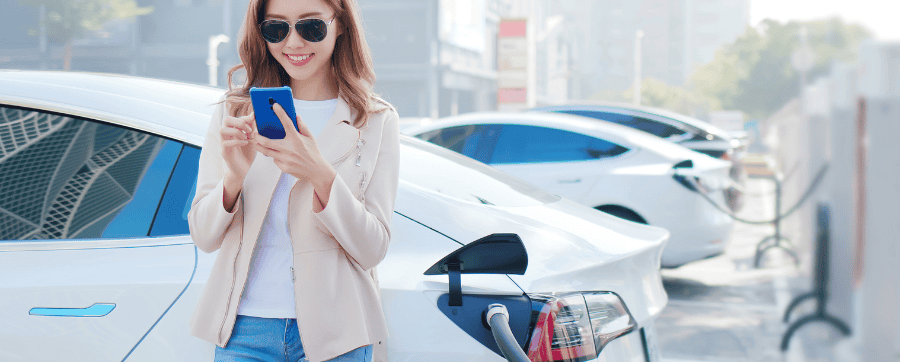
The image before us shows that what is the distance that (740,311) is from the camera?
5.34 metres

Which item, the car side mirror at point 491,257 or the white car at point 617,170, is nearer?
the car side mirror at point 491,257

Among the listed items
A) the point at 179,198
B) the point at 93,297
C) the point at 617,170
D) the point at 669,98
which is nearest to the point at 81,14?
the point at 617,170

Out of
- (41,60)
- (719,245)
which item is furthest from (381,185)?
(41,60)

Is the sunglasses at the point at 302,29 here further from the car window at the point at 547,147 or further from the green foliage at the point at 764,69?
the green foliage at the point at 764,69

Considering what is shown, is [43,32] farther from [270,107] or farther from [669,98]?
[669,98]

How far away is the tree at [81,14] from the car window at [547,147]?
133 ft

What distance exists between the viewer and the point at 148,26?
42844 mm

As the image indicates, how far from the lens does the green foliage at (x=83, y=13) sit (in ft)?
133

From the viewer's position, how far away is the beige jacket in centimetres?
132

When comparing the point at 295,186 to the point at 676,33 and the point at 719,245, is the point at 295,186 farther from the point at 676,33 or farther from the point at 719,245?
the point at 676,33

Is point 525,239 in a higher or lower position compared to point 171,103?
lower

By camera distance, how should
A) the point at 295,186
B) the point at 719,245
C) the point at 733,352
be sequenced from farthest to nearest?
the point at 719,245 < the point at 733,352 < the point at 295,186

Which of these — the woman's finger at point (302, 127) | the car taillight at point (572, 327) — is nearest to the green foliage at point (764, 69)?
the car taillight at point (572, 327)

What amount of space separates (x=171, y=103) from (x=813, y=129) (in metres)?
7.00
